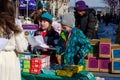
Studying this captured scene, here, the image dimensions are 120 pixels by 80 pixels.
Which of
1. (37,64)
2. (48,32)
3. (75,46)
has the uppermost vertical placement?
(48,32)

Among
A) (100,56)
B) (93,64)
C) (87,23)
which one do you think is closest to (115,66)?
(100,56)

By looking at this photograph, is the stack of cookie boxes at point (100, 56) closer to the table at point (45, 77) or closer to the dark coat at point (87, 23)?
the dark coat at point (87, 23)

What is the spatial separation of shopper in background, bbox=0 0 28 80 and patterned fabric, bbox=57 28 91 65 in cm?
118

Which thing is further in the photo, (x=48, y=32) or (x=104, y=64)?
(x=104, y=64)

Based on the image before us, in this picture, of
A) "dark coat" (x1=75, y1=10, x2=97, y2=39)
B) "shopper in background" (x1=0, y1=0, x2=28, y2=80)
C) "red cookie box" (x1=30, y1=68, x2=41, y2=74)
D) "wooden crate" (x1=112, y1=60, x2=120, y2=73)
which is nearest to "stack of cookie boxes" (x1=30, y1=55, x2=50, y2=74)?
"red cookie box" (x1=30, y1=68, x2=41, y2=74)

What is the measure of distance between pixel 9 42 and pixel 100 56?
113 inches

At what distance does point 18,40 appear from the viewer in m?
4.26

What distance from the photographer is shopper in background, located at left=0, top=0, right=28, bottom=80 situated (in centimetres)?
409

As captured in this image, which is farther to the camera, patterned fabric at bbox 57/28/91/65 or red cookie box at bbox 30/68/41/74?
patterned fabric at bbox 57/28/91/65

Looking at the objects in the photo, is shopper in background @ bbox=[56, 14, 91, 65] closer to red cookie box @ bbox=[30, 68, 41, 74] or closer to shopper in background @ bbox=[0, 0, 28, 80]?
red cookie box @ bbox=[30, 68, 41, 74]

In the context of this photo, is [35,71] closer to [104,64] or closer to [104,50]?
[104,50]

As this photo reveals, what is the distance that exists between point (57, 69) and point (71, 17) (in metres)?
0.87

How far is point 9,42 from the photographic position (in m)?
4.23

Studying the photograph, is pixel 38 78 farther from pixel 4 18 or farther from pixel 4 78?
pixel 4 18
